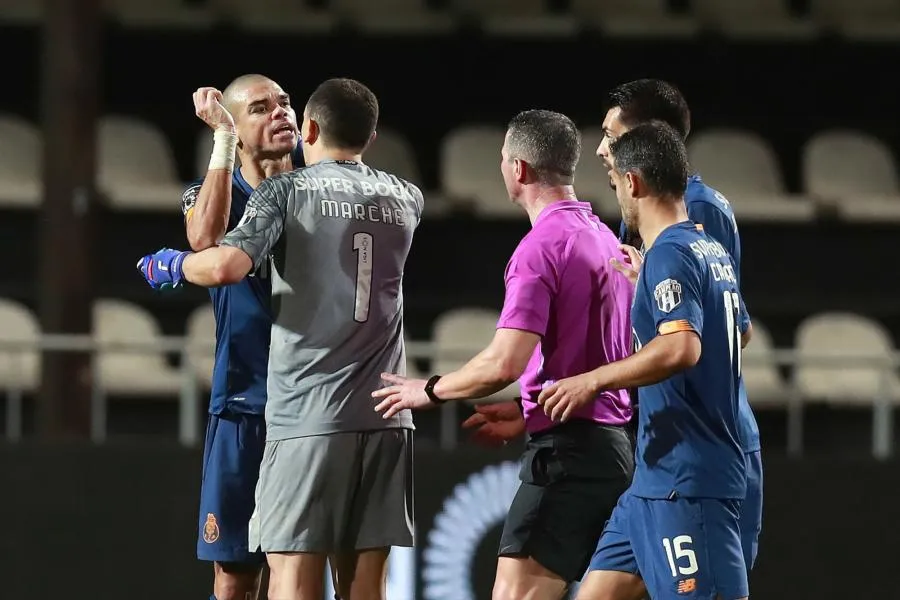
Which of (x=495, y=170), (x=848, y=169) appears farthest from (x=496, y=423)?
(x=848, y=169)

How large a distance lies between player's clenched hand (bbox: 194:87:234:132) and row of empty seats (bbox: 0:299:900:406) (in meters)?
4.29

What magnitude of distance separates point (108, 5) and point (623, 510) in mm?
7709

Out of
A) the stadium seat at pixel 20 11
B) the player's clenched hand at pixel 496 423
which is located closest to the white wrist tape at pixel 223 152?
the player's clenched hand at pixel 496 423

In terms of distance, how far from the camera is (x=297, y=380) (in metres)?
4.67

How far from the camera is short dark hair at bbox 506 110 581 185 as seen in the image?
15.5ft

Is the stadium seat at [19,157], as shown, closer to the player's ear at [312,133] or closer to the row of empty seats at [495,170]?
the row of empty seats at [495,170]

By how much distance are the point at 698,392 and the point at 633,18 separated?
7.22 m

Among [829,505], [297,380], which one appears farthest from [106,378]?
[297,380]

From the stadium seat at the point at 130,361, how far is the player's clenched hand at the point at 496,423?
4864 millimetres

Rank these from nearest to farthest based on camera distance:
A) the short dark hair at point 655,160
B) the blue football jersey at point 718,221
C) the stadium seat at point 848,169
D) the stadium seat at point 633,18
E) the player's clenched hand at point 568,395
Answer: the player's clenched hand at point 568,395 < the short dark hair at point 655,160 < the blue football jersey at point 718,221 < the stadium seat at point 848,169 < the stadium seat at point 633,18

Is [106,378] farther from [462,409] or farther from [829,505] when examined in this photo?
A: [829,505]

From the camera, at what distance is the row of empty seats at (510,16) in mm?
11055

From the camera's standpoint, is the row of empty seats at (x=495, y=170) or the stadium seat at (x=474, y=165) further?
the stadium seat at (x=474, y=165)

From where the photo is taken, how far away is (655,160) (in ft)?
14.3
